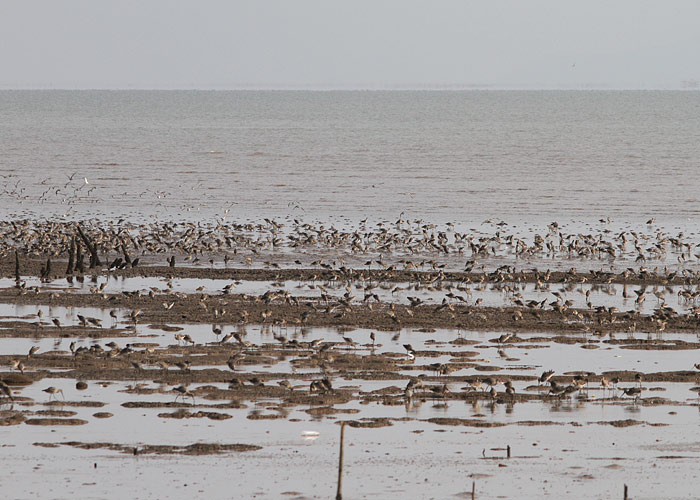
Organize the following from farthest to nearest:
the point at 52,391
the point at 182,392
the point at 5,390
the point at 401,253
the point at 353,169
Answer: the point at 353,169, the point at 401,253, the point at 182,392, the point at 52,391, the point at 5,390

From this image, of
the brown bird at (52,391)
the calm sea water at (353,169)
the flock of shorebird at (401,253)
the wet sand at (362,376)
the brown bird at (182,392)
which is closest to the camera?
the wet sand at (362,376)

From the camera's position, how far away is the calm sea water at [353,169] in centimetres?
5800

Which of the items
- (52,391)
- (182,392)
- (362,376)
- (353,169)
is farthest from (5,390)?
(353,169)

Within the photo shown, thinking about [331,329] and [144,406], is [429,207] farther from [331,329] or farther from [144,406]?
[144,406]

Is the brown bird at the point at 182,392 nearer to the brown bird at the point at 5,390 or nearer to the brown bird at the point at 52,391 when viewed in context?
the brown bird at the point at 52,391

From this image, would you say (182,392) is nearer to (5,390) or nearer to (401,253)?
(5,390)

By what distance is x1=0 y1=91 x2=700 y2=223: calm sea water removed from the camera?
190 ft

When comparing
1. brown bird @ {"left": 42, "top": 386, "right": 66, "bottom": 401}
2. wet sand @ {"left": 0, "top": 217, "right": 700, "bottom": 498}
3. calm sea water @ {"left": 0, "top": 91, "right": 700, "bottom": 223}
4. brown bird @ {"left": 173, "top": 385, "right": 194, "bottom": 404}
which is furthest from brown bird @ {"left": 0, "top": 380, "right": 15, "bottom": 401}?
calm sea water @ {"left": 0, "top": 91, "right": 700, "bottom": 223}

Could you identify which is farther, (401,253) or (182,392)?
(401,253)

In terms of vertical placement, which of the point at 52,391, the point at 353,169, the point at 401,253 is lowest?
the point at 52,391

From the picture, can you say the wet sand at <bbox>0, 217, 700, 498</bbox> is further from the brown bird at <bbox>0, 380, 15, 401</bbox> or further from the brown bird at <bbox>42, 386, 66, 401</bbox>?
the brown bird at <bbox>42, 386, 66, 401</bbox>

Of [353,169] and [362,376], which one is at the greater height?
[353,169]

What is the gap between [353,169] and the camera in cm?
8369

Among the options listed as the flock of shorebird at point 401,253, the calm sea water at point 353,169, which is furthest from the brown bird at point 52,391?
the calm sea water at point 353,169
